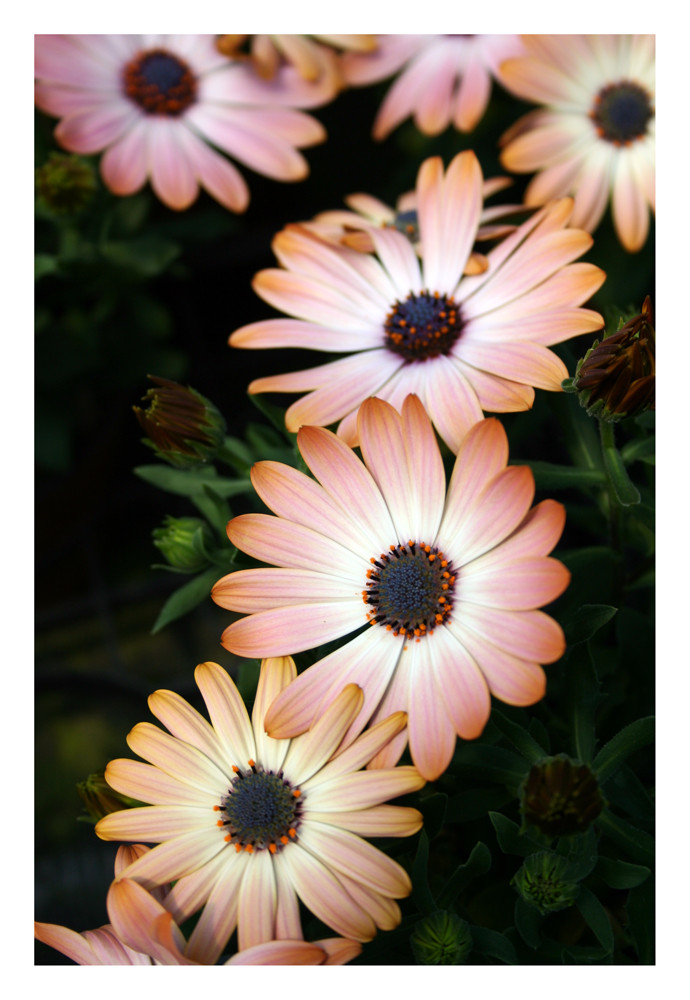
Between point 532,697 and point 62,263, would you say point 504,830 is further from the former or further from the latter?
point 62,263

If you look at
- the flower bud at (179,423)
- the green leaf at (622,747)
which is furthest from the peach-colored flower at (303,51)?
the green leaf at (622,747)

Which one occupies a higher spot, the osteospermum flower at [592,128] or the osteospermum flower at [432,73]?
the osteospermum flower at [432,73]

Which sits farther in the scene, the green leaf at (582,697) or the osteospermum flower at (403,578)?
the green leaf at (582,697)

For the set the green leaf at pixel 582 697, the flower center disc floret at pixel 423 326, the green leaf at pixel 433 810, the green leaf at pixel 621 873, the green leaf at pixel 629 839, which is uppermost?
the flower center disc floret at pixel 423 326

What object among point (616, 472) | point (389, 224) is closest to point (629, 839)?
point (616, 472)

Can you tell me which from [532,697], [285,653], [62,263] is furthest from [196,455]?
[62,263]

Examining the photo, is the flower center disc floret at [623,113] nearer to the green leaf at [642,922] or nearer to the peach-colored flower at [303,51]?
the peach-colored flower at [303,51]
